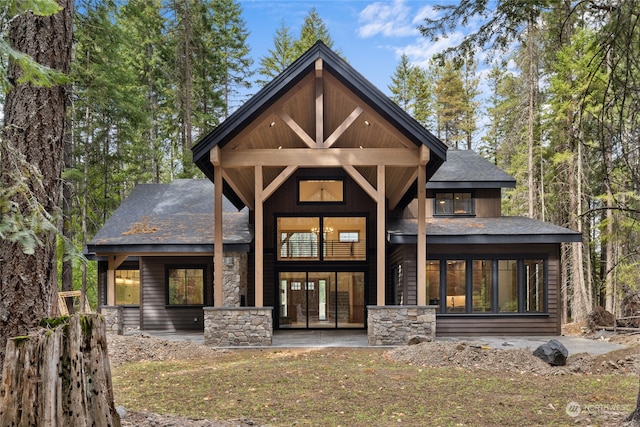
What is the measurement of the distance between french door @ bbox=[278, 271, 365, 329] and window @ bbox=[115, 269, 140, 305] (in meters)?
4.83

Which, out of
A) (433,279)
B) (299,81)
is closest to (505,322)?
(433,279)

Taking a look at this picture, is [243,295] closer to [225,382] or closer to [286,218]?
[286,218]

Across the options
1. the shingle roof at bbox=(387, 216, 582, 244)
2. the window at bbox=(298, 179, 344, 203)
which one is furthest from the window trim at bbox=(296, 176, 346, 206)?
the shingle roof at bbox=(387, 216, 582, 244)

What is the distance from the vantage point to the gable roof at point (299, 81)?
1041 centimetres

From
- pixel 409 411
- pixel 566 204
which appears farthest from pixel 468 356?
pixel 566 204

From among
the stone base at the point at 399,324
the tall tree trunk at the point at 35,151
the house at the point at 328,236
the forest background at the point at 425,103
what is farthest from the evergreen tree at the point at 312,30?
the tall tree trunk at the point at 35,151

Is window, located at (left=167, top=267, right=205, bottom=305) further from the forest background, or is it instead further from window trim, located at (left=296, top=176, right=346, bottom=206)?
window trim, located at (left=296, top=176, right=346, bottom=206)

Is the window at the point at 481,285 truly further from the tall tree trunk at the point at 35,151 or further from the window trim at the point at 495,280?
the tall tree trunk at the point at 35,151

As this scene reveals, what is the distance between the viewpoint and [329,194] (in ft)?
48.1

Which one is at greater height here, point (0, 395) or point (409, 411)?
point (0, 395)

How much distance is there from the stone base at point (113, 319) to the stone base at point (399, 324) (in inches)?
282

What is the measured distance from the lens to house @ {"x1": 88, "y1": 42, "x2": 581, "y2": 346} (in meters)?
10.7

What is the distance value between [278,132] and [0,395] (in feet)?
31.1

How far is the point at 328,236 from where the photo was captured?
14.6m
